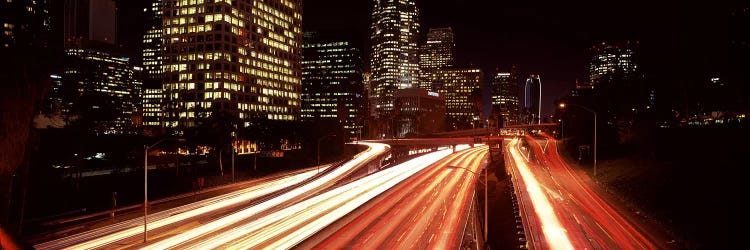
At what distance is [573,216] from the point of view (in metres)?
38.8

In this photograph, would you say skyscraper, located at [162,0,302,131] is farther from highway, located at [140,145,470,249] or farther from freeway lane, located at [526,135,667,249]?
freeway lane, located at [526,135,667,249]

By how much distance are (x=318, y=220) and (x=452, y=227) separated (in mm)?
10089

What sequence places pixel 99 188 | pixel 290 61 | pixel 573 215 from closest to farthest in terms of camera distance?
pixel 573 215, pixel 99 188, pixel 290 61

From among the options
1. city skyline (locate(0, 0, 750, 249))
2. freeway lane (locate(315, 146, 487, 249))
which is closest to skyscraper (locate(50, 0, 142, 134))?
city skyline (locate(0, 0, 750, 249))

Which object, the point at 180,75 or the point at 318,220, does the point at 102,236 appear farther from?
the point at 180,75

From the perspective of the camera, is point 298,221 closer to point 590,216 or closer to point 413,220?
point 413,220

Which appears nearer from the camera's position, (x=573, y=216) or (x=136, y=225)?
(x=136, y=225)

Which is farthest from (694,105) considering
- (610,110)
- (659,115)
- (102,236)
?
(102,236)

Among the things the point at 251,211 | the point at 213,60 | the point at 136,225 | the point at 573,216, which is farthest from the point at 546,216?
the point at 213,60

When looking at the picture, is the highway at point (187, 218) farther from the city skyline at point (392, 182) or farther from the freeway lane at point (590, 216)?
the freeway lane at point (590, 216)

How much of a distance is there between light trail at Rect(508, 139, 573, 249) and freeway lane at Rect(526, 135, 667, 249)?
0.50 metres

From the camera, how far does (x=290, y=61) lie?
186m

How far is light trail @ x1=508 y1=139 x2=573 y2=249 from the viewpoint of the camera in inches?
1229

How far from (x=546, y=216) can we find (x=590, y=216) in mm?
3465
